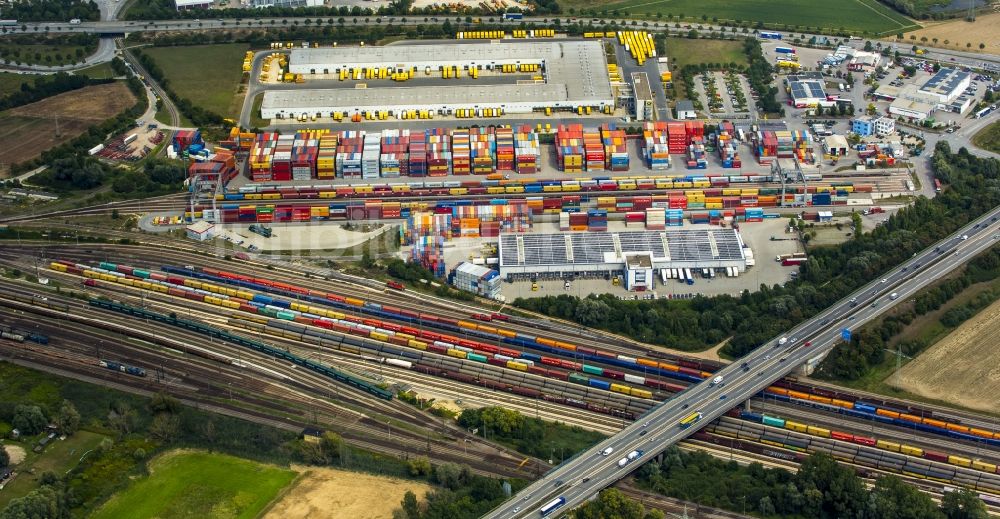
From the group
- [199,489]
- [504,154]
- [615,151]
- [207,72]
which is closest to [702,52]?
[615,151]

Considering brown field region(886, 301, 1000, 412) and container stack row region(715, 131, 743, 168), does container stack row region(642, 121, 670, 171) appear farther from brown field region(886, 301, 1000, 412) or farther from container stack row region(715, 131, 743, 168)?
brown field region(886, 301, 1000, 412)

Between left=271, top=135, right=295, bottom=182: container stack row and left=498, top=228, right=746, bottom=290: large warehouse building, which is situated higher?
left=271, top=135, right=295, bottom=182: container stack row

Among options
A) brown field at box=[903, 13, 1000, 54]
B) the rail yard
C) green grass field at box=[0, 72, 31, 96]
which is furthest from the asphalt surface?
brown field at box=[903, 13, 1000, 54]

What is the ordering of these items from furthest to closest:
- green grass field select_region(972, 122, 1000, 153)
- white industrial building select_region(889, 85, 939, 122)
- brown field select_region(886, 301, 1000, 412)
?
white industrial building select_region(889, 85, 939, 122) < green grass field select_region(972, 122, 1000, 153) < brown field select_region(886, 301, 1000, 412)

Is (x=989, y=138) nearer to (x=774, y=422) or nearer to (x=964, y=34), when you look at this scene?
(x=964, y=34)

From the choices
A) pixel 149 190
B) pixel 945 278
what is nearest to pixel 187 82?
pixel 149 190

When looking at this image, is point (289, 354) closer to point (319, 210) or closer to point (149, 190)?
point (319, 210)
